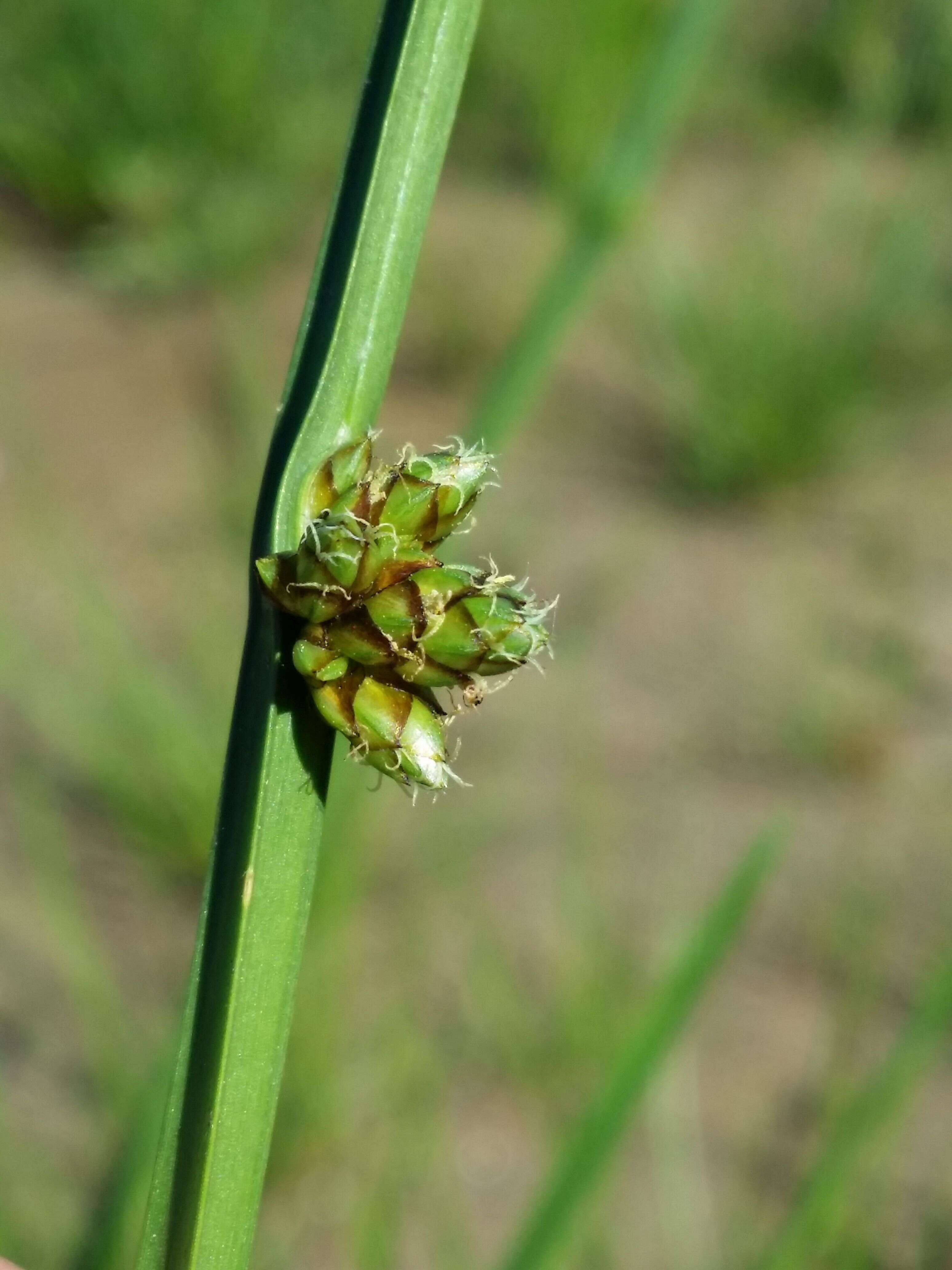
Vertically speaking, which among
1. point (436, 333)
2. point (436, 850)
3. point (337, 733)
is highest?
point (337, 733)

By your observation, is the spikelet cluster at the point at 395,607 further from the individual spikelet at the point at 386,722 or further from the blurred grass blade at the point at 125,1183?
the blurred grass blade at the point at 125,1183

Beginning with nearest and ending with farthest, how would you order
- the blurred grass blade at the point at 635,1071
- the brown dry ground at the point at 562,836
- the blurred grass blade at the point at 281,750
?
the blurred grass blade at the point at 281,750 < the blurred grass blade at the point at 635,1071 < the brown dry ground at the point at 562,836

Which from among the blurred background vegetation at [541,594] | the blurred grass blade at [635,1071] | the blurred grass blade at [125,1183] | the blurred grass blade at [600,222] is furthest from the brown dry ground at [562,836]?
the blurred grass blade at [600,222]

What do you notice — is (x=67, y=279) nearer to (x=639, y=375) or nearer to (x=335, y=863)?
(x=639, y=375)

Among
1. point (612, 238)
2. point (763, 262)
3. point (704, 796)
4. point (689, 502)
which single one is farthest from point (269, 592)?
point (763, 262)

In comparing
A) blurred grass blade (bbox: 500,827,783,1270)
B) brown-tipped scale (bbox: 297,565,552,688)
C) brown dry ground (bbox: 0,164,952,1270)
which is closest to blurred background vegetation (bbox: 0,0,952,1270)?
brown dry ground (bbox: 0,164,952,1270)

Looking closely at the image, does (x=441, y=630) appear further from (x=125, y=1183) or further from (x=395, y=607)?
(x=125, y=1183)

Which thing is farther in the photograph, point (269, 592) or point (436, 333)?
point (436, 333)

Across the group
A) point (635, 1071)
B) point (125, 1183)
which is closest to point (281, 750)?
point (635, 1071)
